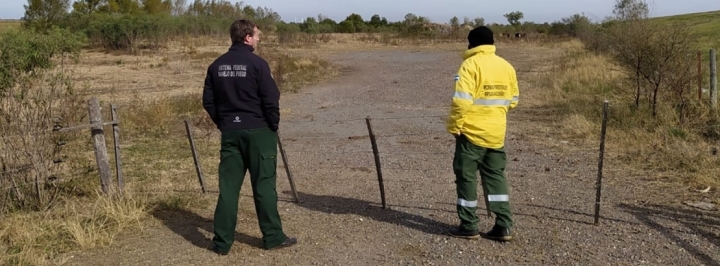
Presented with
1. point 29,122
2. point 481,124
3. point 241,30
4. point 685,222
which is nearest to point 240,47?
point 241,30

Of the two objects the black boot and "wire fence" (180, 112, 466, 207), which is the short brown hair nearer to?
"wire fence" (180, 112, 466, 207)

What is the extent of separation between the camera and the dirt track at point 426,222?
521cm

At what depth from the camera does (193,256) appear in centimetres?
528

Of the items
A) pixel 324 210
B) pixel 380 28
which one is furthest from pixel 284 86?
pixel 380 28

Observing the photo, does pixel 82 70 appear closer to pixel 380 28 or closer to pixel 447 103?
pixel 447 103

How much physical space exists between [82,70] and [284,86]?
1116cm

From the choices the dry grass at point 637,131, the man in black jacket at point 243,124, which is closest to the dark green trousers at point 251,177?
the man in black jacket at point 243,124

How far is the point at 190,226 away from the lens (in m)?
6.09

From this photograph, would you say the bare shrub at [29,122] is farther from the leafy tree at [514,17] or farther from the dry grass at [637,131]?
the leafy tree at [514,17]

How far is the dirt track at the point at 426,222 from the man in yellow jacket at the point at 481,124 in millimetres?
272

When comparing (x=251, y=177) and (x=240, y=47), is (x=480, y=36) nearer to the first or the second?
(x=240, y=47)

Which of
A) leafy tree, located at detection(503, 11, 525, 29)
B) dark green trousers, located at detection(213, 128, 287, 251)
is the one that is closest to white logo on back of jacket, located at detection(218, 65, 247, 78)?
dark green trousers, located at detection(213, 128, 287, 251)

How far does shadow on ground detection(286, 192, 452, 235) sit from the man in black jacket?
130 centimetres

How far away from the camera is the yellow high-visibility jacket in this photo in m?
5.12
